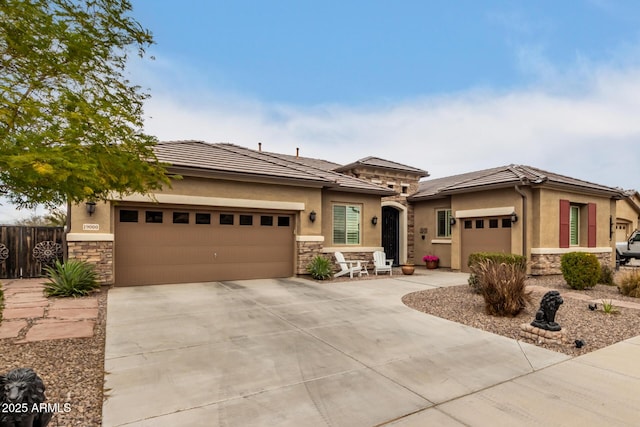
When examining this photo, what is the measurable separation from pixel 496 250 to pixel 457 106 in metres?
7.90

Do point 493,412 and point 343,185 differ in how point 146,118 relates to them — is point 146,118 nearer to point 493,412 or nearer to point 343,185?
point 493,412

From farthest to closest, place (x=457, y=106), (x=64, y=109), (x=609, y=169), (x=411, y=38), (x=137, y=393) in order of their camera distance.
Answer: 1. (x=609, y=169)
2. (x=457, y=106)
3. (x=411, y=38)
4. (x=64, y=109)
5. (x=137, y=393)

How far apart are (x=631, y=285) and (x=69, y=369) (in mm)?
12261

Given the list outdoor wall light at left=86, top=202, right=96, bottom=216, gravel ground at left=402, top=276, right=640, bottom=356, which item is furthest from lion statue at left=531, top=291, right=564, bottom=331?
outdoor wall light at left=86, top=202, right=96, bottom=216

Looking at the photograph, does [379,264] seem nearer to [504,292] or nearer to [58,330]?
[504,292]

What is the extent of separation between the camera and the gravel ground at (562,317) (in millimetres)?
5426

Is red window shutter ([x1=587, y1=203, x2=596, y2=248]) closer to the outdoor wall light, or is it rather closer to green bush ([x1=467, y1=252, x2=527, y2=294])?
green bush ([x1=467, y1=252, x2=527, y2=294])

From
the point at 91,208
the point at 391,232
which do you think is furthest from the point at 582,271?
the point at 91,208

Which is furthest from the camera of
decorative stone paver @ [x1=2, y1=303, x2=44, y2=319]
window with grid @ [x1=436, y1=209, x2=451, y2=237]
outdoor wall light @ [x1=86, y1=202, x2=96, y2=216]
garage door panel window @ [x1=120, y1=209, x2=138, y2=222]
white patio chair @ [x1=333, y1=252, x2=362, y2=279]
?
window with grid @ [x1=436, y1=209, x2=451, y2=237]

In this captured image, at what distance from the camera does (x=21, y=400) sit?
2.03 m

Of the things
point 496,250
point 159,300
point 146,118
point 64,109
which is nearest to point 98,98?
point 64,109

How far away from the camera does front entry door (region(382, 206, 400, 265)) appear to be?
56.3 feet

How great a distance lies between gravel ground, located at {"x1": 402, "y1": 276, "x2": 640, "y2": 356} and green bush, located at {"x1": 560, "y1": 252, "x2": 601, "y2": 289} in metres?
0.44

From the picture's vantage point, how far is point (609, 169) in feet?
89.6
